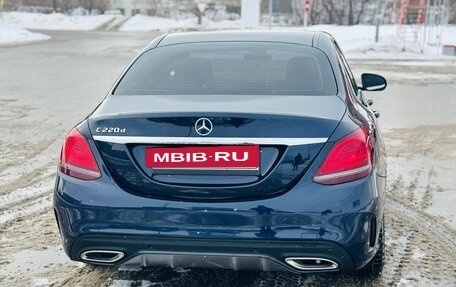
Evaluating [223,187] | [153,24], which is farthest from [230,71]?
[153,24]

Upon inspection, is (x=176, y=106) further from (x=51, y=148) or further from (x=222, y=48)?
(x=51, y=148)

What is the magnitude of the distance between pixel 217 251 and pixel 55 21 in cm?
5260

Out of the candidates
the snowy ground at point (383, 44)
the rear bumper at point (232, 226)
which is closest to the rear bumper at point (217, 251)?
the rear bumper at point (232, 226)

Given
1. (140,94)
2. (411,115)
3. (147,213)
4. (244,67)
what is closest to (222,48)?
(244,67)

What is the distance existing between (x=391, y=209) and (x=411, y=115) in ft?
16.8

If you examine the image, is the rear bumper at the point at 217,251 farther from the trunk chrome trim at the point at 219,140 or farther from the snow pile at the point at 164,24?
the snow pile at the point at 164,24

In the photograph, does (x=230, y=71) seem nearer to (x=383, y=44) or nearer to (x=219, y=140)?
(x=219, y=140)

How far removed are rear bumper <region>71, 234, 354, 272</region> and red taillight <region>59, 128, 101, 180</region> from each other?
314mm

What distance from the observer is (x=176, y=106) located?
115 inches

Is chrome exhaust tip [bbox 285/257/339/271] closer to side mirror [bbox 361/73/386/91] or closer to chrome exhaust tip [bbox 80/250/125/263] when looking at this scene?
chrome exhaust tip [bbox 80/250/125/263]

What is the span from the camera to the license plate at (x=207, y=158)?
2.70 metres

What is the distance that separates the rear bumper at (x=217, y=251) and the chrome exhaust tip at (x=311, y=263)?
0.01m

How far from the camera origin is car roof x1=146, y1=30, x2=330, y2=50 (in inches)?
153

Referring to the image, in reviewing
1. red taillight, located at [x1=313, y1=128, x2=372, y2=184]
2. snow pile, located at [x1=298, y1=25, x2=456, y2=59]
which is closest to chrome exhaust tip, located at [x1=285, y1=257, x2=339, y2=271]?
red taillight, located at [x1=313, y1=128, x2=372, y2=184]
